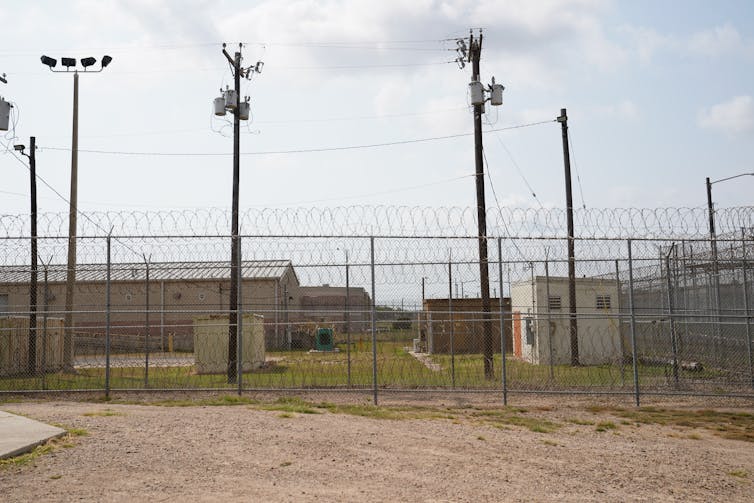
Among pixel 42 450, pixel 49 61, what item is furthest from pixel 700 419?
pixel 49 61

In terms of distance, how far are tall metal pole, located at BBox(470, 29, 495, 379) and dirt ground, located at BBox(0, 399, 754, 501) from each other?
427 centimetres

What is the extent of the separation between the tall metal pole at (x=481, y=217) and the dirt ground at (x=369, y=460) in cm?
427

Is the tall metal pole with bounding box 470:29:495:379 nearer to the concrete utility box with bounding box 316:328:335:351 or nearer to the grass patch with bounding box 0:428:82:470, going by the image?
the grass patch with bounding box 0:428:82:470

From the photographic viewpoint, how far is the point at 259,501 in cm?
579

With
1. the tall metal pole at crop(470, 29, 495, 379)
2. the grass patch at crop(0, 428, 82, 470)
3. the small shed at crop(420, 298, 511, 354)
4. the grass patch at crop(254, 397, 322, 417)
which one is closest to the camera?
the grass patch at crop(0, 428, 82, 470)

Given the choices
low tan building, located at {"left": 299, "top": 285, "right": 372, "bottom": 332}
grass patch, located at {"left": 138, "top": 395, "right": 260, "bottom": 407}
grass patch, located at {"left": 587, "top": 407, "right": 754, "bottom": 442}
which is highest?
low tan building, located at {"left": 299, "top": 285, "right": 372, "bottom": 332}

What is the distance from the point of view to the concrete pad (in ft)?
23.1

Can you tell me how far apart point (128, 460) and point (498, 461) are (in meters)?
3.55

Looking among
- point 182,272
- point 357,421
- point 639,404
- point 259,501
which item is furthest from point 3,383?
point 182,272

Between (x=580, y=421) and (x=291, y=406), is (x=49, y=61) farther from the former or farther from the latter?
(x=580, y=421)

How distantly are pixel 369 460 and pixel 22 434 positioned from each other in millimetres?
3659

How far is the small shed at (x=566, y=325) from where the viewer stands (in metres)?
19.2

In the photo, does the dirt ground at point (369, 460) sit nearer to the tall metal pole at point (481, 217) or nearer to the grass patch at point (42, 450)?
the grass patch at point (42, 450)

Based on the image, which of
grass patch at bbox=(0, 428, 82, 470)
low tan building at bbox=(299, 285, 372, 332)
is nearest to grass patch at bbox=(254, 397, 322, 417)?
low tan building at bbox=(299, 285, 372, 332)
